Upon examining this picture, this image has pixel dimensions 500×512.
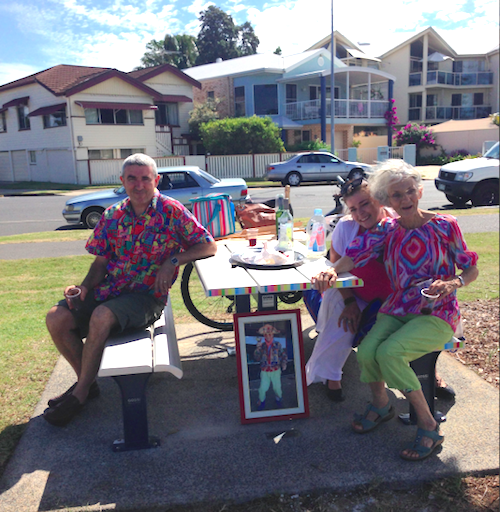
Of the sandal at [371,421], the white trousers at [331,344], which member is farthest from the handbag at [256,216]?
the sandal at [371,421]

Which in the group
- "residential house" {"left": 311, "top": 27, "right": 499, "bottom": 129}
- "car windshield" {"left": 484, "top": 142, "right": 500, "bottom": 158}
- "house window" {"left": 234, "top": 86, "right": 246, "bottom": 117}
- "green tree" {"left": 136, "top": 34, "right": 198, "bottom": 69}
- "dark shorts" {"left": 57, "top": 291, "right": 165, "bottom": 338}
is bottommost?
"dark shorts" {"left": 57, "top": 291, "right": 165, "bottom": 338}

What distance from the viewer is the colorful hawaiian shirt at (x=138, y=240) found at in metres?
3.38

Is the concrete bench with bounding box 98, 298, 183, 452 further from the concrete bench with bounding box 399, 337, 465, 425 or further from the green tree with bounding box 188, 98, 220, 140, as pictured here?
the green tree with bounding box 188, 98, 220, 140

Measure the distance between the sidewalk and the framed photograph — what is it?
121 millimetres

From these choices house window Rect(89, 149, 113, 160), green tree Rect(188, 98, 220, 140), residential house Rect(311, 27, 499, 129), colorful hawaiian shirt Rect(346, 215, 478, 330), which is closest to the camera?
colorful hawaiian shirt Rect(346, 215, 478, 330)

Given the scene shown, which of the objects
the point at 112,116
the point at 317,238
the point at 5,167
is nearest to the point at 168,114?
the point at 112,116

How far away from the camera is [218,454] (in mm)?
2861

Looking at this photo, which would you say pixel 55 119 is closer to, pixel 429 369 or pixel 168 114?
pixel 168 114

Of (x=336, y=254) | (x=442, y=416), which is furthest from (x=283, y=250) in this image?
(x=442, y=416)

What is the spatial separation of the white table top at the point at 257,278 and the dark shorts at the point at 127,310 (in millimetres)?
377

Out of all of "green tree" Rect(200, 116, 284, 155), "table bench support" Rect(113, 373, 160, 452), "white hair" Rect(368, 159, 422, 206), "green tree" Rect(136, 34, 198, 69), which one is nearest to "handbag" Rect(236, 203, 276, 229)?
"white hair" Rect(368, 159, 422, 206)

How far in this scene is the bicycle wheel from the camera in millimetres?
4801

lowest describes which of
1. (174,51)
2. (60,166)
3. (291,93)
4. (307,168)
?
(307,168)

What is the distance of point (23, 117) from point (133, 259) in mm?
31489
